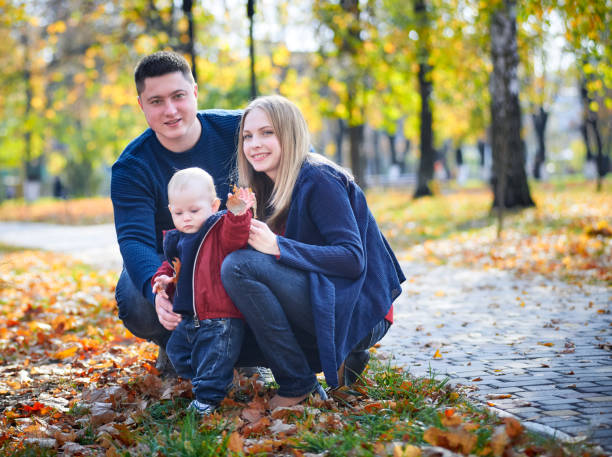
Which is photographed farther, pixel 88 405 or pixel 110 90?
pixel 110 90

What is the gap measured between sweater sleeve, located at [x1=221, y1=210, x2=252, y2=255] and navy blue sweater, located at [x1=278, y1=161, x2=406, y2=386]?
190mm

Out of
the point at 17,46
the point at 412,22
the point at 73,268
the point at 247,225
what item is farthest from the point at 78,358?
the point at 17,46

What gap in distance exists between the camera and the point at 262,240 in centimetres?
337

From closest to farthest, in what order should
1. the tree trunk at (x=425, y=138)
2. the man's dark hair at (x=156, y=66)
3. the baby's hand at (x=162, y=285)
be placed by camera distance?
the baby's hand at (x=162, y=285) < the man's dark hair at (x=156, y=66) < the tree trunk at (x=425, y=138)

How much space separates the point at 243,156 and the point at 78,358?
2.40 metres

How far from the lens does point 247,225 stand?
10.8 ft

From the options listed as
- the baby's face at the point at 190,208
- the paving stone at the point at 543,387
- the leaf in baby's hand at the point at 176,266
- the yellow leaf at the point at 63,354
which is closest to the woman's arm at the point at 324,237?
the baby's face at the point at 190,208

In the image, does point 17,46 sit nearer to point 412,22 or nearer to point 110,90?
point 110,90

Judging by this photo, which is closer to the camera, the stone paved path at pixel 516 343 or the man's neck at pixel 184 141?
the stone paved path at pixel 516 343

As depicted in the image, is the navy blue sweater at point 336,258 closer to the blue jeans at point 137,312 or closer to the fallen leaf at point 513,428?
the fallen leaf at point 513,428

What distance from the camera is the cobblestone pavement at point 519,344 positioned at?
130 inches

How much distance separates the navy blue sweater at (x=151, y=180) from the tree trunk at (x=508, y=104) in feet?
32.3

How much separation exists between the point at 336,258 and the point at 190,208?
2.67ft

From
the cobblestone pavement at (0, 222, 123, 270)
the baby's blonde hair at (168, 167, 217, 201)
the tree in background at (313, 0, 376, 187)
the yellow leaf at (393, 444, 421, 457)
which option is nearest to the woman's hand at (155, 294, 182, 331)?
the baby's blonde hair at (168, 167, 217, 201)
